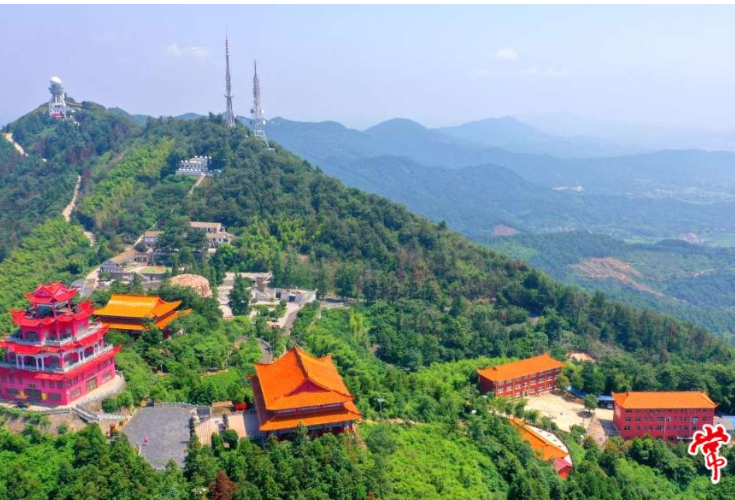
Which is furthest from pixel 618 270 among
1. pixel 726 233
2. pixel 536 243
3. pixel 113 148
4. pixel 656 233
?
pixel 113 148

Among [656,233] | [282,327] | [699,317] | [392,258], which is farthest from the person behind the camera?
[656,233]

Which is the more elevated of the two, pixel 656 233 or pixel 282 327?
pixel 282 327

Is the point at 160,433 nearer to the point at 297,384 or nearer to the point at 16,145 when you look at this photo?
the point at 297,384

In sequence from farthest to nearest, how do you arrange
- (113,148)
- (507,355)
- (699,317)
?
1. (699,317)
2. (113,148)
3. (507,355)

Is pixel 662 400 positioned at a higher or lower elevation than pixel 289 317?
lower

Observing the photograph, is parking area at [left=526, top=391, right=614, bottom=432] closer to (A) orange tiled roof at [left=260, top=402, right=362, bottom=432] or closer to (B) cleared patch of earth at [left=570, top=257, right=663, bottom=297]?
(A) orange tiled roof at [left=260, top=402, right=362, bottom=432]

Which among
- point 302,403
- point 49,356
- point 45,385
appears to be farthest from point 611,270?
point 45,385

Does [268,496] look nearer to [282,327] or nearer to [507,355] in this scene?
[282,327]
